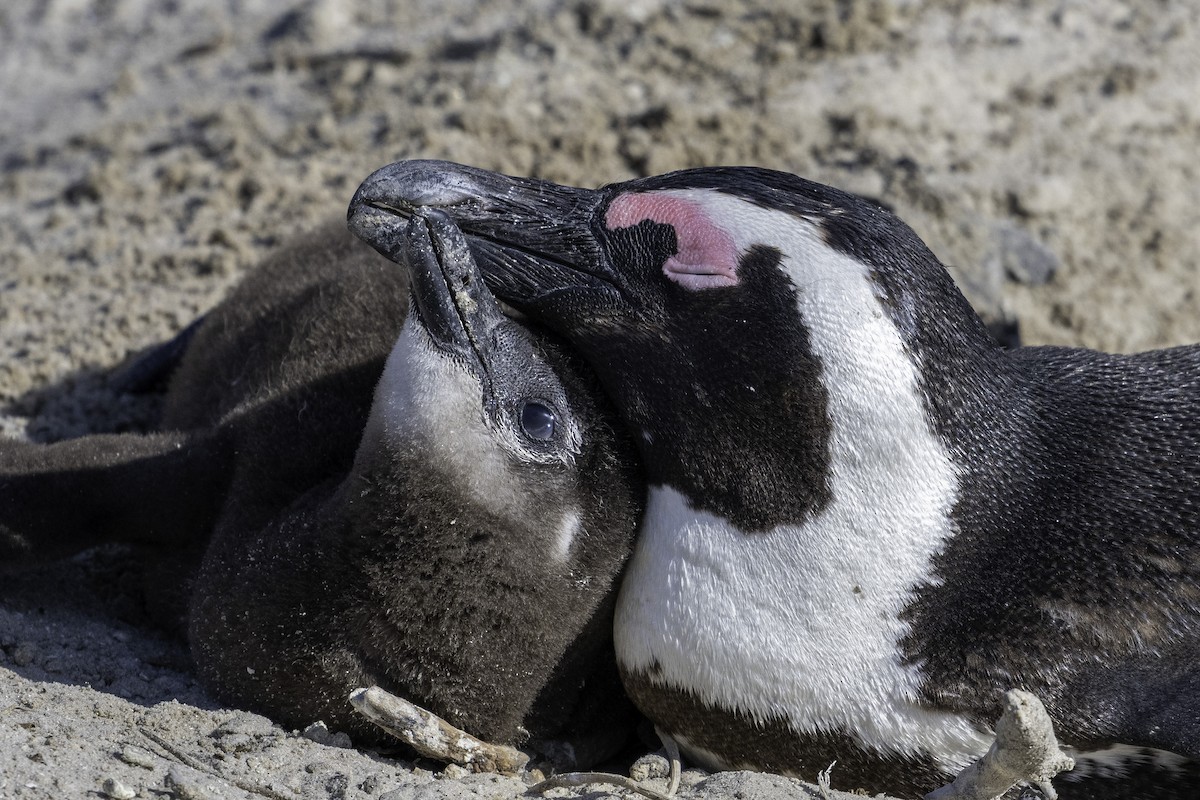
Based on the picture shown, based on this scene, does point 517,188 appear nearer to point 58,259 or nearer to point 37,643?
point 37,643

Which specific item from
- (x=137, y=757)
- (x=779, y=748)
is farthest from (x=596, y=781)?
(x=137, y=757)

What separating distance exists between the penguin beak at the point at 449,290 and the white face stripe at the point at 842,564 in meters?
0.72

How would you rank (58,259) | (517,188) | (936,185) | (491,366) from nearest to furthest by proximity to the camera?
1. (491,366)
2. (517,188)
3. (58,259)
4. (936,185)

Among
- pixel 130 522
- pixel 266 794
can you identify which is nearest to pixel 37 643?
pixel 130 522

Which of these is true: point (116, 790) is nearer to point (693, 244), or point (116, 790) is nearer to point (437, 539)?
point (437, 539)

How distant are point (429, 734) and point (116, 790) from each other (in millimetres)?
847

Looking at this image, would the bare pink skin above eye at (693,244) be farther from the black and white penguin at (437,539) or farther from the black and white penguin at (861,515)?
the black and white penguin at (437,539)

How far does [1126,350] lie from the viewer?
23.5ft

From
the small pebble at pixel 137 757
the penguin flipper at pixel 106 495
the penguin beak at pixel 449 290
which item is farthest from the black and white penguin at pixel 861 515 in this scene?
the penguin flipper at pixel 106 495

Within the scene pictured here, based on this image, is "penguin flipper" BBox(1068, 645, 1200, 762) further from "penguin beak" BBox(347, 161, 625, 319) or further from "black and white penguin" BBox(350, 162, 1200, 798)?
"penguin beak" BBox(347, 161, 625, 319)

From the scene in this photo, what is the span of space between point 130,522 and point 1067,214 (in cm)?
493

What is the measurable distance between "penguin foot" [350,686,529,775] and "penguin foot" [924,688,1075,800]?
3.86 feet

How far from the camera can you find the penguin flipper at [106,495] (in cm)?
487

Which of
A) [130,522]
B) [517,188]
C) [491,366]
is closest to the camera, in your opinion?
[491,366]
